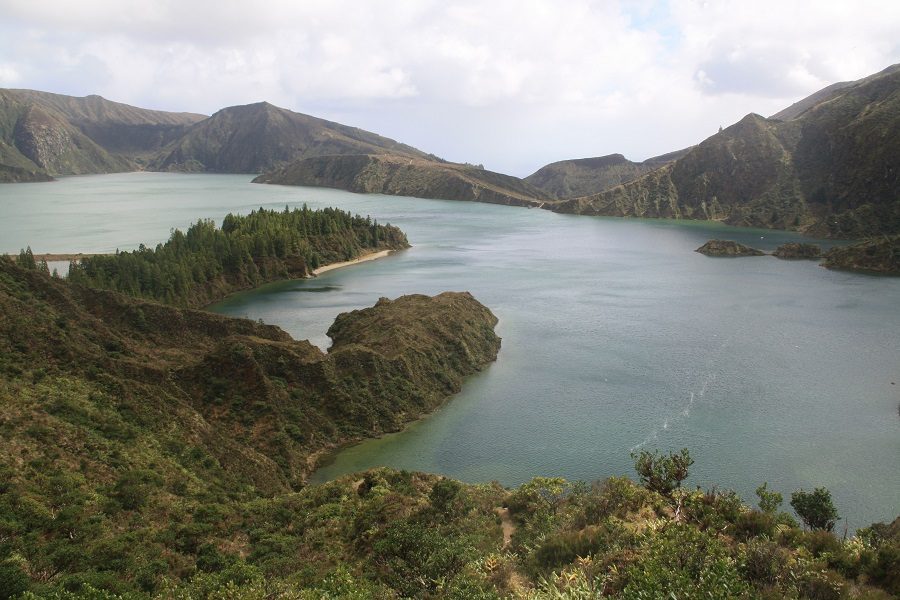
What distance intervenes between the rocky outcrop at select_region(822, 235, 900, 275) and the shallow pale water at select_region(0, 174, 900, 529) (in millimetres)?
5064

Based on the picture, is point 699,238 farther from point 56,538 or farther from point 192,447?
point 56,538

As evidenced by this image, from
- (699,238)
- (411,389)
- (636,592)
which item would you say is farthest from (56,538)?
(699,238)

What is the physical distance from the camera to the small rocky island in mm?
140375

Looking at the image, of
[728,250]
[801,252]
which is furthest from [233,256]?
[801,252]

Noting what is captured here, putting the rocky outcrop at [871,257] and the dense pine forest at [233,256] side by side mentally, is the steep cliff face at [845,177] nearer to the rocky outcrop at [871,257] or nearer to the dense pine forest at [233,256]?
the rocky outcrop at [871,257]

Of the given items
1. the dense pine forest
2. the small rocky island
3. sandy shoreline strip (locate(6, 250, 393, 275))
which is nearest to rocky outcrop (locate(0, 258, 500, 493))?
the dense pine forest

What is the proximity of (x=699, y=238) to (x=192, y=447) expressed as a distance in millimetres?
160026

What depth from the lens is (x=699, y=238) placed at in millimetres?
173125

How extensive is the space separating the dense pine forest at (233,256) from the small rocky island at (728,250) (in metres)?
69.6

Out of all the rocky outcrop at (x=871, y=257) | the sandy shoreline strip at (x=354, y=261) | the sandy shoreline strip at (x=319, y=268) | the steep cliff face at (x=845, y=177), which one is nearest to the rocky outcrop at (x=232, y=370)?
the sandy shoreline strip at (x=354, y=261)

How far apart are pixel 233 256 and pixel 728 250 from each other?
103768mm

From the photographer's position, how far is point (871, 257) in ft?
387

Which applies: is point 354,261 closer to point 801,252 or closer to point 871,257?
point 801,252

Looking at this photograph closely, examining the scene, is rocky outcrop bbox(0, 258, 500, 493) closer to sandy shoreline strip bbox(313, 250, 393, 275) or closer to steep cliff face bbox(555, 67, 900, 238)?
sandy shoreline strip bbox(313, 250, 393, 275)
